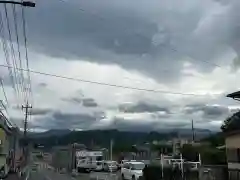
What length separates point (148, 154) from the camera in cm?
7100

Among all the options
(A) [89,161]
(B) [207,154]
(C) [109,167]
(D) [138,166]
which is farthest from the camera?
(A) [89,161]

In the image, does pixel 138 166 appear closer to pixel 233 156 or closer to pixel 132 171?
pixel 132 171

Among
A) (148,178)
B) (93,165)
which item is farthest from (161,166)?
(93,165)

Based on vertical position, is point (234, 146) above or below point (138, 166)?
above

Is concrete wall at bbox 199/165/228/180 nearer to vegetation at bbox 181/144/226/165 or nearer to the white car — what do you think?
the white car

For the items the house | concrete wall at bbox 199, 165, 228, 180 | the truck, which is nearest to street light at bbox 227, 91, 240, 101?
the house

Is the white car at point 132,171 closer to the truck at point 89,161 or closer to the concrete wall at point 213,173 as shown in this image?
the concrete wall at point 213,173

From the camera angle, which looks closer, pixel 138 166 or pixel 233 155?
pixel 233 155

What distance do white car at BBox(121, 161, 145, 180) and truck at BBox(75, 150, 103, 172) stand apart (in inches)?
813

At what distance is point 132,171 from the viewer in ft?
126

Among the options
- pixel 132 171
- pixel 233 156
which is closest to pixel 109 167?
pixel 132 171

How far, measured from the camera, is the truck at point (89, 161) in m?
61.7

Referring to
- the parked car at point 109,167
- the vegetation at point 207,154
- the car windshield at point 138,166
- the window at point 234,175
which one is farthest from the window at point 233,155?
A: the parked car at point 109,167

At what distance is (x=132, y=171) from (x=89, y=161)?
25537mm
